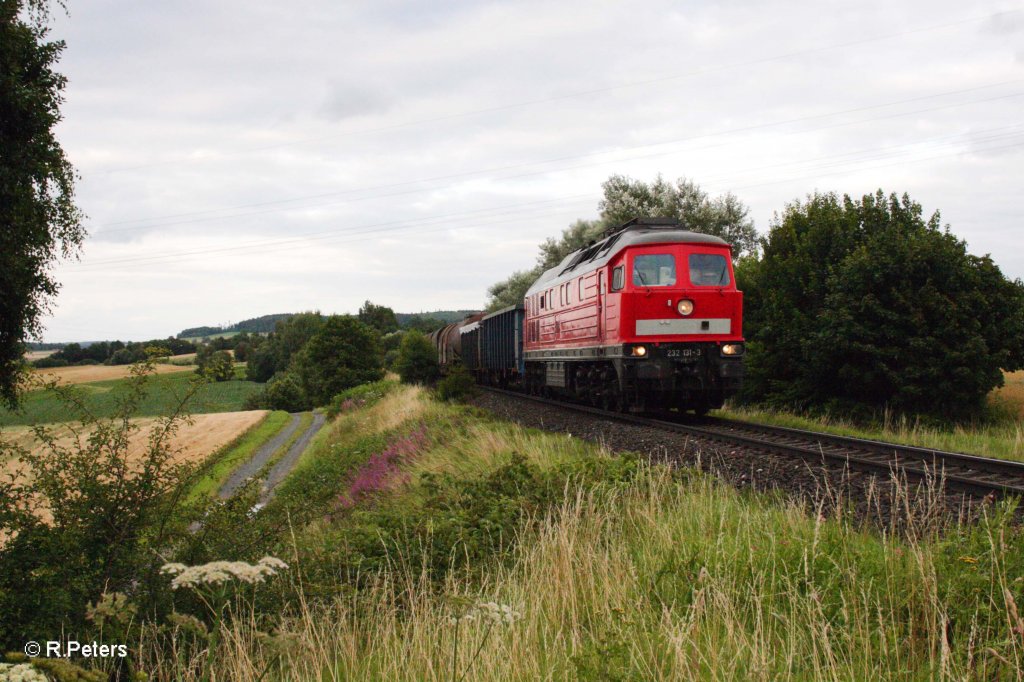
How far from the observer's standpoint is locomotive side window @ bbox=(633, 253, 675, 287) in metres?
15.3

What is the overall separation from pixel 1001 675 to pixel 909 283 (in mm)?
16152

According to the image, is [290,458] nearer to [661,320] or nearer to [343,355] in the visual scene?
[661,320]

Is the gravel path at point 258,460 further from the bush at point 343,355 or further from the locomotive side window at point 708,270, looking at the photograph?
the locomotive side window at point 708,270

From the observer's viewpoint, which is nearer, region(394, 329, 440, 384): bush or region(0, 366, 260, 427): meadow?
region(0, 366, 260, 427): meadow

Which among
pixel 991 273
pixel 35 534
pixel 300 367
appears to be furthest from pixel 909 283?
A: pixel 300 367

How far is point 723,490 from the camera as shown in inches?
310

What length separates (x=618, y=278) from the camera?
15758 mm

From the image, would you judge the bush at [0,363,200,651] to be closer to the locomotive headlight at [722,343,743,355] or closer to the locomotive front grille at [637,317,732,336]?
the locomotive front grille at [637,317,732,336]

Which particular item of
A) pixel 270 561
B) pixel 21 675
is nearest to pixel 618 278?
pixel 270 561

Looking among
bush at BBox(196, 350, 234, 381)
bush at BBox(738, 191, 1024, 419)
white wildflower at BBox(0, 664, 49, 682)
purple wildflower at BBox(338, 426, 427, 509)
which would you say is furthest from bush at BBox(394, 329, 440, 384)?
white wildflower at BBox(0, 664, 49, 682)

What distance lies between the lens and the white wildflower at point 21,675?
2588 millimetres

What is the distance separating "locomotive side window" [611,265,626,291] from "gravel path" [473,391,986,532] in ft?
8.95

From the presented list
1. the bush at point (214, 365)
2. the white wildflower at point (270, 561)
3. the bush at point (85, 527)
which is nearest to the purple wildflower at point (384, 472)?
the bush at point (214, 365)

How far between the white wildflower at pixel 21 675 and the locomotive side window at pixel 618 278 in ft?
44.0
